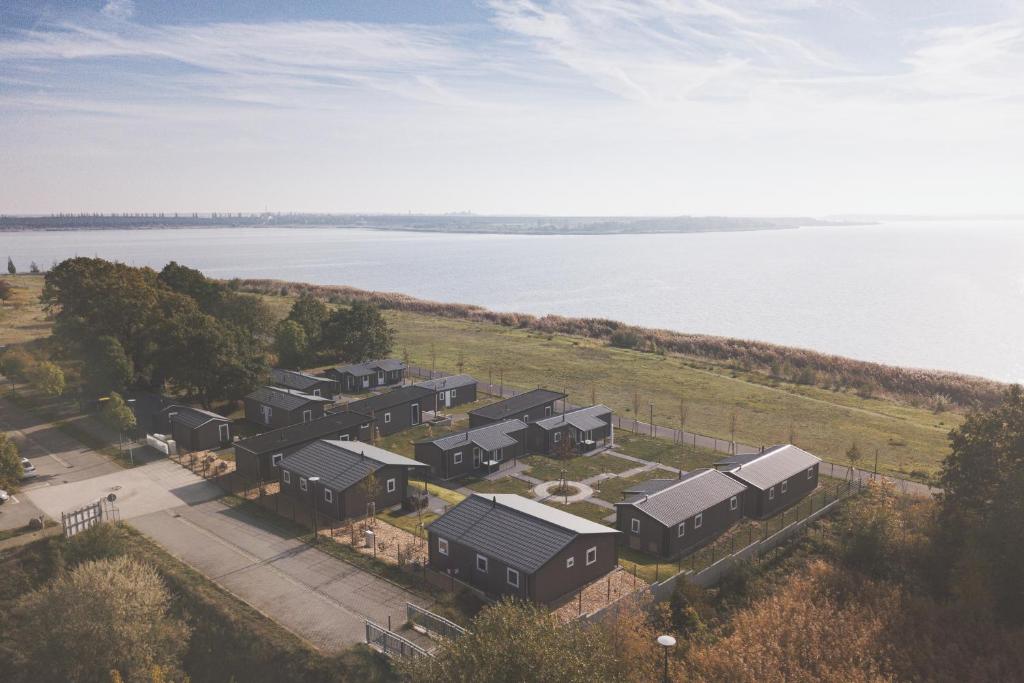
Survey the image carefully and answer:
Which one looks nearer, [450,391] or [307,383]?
[450,391]

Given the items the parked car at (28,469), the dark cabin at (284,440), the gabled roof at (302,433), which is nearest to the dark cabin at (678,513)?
the dark cabin at (284,440)

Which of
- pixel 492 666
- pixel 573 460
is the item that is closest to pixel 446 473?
pixel 573 460

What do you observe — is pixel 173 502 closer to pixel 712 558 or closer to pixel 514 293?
pixel 712 558

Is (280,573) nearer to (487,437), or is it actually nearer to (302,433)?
(302,433)

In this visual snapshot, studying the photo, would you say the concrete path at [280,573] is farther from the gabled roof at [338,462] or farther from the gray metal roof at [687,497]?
the gray metal roof at [687,497]

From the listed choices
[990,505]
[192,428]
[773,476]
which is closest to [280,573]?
[192,428]

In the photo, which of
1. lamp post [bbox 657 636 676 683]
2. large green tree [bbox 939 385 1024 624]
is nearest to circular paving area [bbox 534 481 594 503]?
lamp post [bbox 657 636 676 683]

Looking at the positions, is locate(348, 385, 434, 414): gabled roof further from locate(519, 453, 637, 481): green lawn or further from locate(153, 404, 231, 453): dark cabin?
locate(519, 453, 637, 481): green lawn
